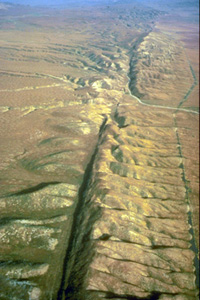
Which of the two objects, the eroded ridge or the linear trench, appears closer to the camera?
the linear trench

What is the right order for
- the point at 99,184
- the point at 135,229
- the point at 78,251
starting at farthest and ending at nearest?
the point at 99,184 < the point at 135,229 < the point at 78,251

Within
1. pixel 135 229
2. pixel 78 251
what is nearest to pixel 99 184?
pixel 135 229

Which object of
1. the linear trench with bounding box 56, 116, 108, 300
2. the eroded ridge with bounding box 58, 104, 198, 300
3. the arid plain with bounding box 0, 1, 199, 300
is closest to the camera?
the linear trench with bounding box 56, 116, 108, 300

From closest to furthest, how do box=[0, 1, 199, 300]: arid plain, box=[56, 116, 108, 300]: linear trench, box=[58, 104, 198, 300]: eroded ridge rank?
box=[56, 116, 108, 300]: linear trench < box=[58, 104, 198, 300]: eroded ridge < box=[0, 1, 199, 300]: arid plain

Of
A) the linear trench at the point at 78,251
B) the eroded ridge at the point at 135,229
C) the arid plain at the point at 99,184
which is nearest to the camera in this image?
the linear trench at the point at 78,251

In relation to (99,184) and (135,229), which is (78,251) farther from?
(99,184)

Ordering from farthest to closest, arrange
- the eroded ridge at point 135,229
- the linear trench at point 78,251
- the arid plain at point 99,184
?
the arid plain at point 99,184
the eroded ridge at point 135,229
the linear trench at point 78,251

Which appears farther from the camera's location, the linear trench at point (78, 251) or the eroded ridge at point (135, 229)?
the eroded ridge at point (135, 229)

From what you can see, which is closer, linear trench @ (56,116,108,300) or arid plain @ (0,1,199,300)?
linear trench @ (56,116,108,300)

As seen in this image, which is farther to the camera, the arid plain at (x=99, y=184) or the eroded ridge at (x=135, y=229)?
the arid plain at (x=99, y=184)
